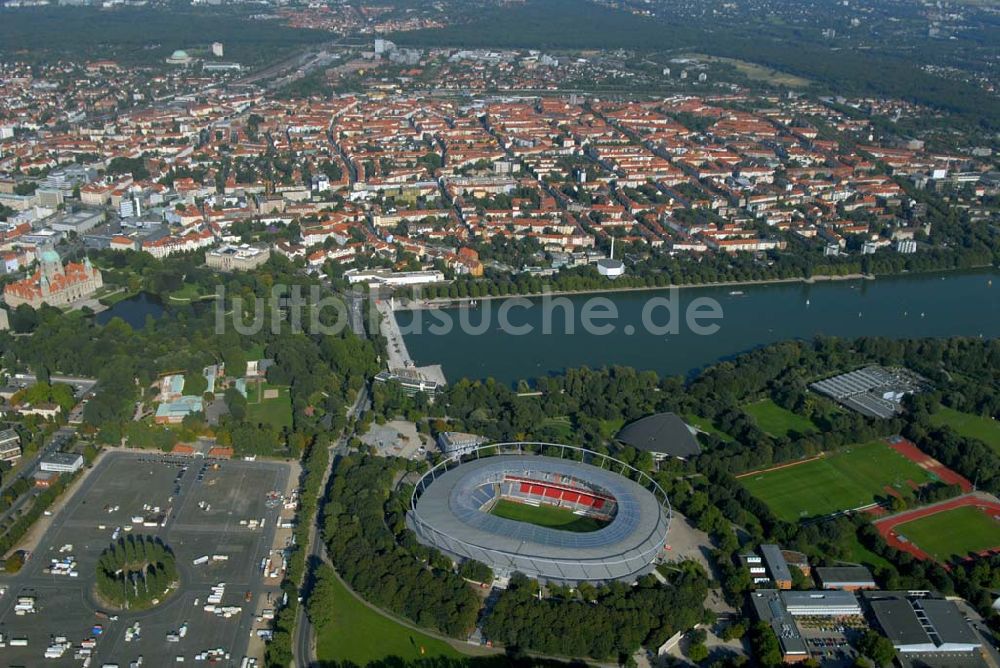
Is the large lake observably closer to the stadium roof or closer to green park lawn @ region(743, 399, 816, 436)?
green park lawn @ region(743, 399, 816, 436)

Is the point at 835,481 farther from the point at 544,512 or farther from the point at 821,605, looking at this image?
the point at 544,512

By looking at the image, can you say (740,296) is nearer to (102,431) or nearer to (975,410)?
(975,410)

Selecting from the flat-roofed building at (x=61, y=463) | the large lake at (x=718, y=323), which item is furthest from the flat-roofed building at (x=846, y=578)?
the flat-roofed building at (x=61, y=463)

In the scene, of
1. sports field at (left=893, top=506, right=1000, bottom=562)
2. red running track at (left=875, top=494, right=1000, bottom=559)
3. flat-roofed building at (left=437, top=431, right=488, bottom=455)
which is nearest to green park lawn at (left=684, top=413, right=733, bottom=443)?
red running track at (left=875, top=494, right=1000, bottom=559)

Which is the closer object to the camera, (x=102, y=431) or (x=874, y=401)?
(x=102, y=431)

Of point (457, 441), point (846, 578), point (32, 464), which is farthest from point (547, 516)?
point (32, 464)

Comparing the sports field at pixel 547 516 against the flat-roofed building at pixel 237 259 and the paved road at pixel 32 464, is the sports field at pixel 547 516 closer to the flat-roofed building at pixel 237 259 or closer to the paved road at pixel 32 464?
the paved road at pixel 32 464

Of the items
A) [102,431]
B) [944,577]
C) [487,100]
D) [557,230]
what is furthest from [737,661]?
[487,100]
